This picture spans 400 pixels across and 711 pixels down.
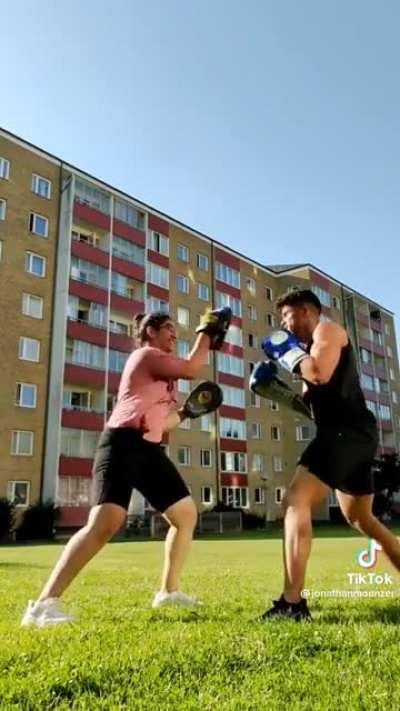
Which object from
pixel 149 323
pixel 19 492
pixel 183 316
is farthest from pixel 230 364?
pixel 149 323

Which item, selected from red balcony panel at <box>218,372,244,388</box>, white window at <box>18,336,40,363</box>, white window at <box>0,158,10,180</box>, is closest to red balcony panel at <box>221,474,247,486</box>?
red balcony panel at <box>218,372,244,388</box>

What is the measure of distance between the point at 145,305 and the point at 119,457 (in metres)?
44.5

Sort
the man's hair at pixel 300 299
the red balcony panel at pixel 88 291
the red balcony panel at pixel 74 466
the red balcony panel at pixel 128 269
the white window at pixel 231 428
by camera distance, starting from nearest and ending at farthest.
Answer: the man's hair at pixel 300 299 < the red balcony panel at pixel 74 466 < the red balcony panel at pixel 88 291 < the red balcony panel at pixel 128 269 < the white window at pixel 231 428

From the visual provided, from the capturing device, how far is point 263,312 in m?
61.7

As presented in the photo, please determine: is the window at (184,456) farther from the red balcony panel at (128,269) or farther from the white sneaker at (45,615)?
the white sneaker at (45,615)

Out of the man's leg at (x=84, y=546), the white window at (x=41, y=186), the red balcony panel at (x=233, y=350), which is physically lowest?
the man's leg at (x=84, y=546)

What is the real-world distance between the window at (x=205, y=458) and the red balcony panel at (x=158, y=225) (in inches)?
746

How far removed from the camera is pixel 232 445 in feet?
174

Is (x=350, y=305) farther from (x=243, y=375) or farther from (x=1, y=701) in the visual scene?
(x=1, y=701)

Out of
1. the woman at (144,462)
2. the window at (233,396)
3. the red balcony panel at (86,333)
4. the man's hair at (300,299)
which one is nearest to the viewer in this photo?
the woman at (144,462)

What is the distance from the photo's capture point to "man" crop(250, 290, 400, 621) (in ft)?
14.0

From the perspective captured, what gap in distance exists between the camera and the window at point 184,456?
47.7m

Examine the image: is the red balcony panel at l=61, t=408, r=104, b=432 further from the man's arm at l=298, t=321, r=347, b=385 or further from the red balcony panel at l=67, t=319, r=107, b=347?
the man's arm at l=298, t=321, r=347, b=385

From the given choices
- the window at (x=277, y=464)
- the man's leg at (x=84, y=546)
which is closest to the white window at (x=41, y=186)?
the window at (x=277, y=464)
